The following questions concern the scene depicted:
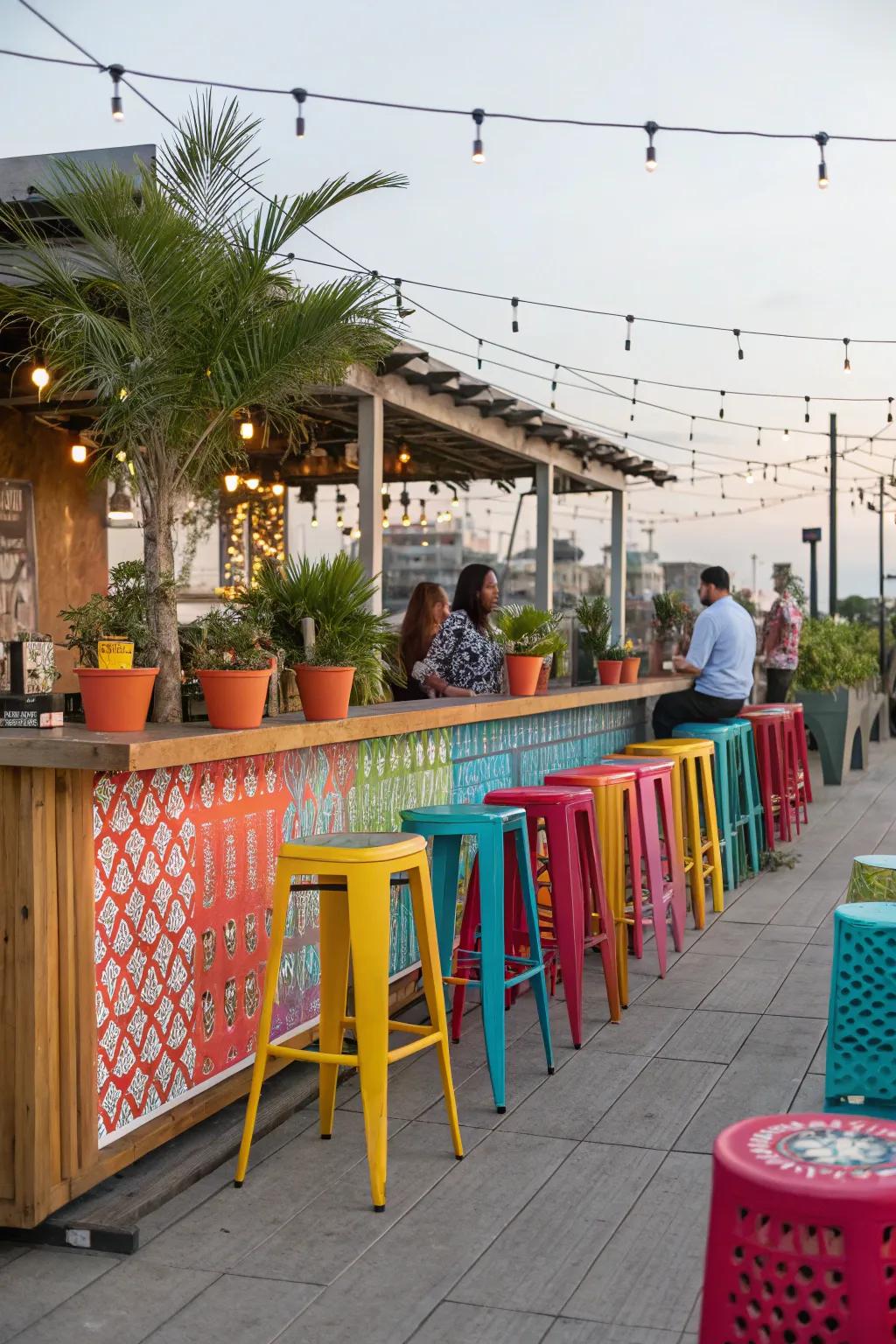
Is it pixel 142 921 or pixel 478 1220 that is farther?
pixel 142 921

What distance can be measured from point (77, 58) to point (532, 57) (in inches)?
120

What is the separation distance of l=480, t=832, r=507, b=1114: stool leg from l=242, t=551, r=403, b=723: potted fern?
61 cm

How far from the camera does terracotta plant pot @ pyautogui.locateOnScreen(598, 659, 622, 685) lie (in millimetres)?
6754

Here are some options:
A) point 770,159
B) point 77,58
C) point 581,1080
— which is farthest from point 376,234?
point 581,1080

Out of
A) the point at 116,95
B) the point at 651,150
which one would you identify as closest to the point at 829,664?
the point at 651,150

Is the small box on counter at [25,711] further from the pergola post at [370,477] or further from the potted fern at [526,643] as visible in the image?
the pergola post at [370,477]

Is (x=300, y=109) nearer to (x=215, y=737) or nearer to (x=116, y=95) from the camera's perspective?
(x=116, y=95)

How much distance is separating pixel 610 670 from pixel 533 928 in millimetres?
3076

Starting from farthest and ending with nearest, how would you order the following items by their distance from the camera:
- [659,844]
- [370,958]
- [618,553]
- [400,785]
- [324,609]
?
1. [618,553]
2. [659,844]
3. [400,785]
4. [324,609]
5. [370,958]

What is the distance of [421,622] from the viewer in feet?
22.0

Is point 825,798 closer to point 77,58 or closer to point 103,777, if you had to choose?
point 77,58

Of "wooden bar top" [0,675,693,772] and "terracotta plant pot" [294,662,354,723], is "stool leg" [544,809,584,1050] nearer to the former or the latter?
"wooden bar top" [0,675,693,772]

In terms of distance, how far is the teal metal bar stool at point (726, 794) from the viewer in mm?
6512

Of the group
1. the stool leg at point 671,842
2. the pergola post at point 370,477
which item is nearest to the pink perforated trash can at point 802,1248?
the stool leg at point 671,842
